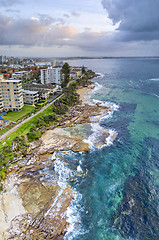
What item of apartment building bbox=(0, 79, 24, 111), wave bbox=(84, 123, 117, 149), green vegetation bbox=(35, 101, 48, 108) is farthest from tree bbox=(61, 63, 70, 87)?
wave bbox=(84, 123, 117, 149)

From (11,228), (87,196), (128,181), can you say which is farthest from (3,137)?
(128,181)

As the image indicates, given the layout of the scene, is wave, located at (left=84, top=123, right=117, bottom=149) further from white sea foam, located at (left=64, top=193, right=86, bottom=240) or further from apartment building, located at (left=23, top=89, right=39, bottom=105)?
apartment building, located at (left=23, top=89, right=39, bottom=105)

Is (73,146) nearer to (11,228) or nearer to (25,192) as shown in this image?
(25,192)

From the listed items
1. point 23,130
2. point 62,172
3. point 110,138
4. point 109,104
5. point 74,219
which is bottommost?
point 74,219

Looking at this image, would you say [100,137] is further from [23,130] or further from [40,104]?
[40,104]

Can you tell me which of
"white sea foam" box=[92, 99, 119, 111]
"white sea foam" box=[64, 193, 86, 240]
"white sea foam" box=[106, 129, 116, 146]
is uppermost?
"white sea foam" box=[92, 99, 119, 111]

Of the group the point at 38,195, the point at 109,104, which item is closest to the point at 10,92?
the point at 38,195

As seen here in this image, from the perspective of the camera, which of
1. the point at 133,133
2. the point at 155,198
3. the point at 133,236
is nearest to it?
the point at 133,236
